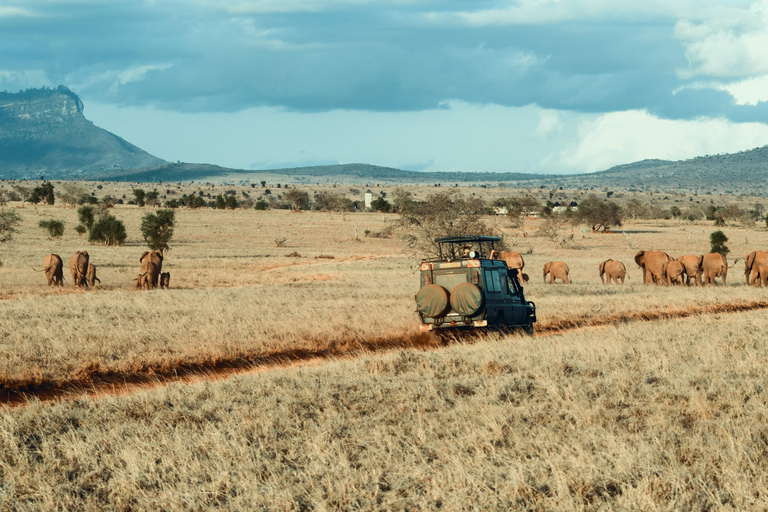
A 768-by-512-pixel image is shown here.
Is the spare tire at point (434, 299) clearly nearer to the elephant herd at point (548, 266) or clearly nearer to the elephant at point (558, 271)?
the elephant herd at point (548, 266)

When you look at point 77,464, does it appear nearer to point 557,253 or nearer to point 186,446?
point 186,446

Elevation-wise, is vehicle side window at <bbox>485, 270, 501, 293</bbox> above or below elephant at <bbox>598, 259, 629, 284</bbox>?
above

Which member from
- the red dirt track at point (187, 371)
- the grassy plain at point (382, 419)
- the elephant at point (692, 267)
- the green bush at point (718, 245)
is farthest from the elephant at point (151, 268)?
the green bush at point (718, 245)

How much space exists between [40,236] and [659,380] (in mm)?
56233

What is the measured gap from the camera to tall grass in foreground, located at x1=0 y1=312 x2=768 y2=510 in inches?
229

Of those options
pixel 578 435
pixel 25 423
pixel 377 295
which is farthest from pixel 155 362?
pixel 377 295

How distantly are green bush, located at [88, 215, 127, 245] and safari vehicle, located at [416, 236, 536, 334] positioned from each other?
139 ft

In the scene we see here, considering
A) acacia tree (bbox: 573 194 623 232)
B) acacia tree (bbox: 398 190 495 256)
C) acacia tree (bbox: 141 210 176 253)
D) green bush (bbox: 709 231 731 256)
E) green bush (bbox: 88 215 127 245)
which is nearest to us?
acacia tree (bbox: 398 190 495 256)

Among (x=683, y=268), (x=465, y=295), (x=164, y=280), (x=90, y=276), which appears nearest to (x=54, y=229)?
(x=90, y=276)

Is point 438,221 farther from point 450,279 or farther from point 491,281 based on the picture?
point 450,279

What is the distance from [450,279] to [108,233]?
4367cm

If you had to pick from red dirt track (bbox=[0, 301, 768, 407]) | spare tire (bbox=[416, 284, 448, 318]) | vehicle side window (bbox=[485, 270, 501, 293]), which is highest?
vehicle side window (bbox=[485, 270, 501, 293])

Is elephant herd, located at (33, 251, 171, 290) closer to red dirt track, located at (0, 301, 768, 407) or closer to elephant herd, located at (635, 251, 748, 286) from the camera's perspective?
red dirt track, located at (0, 301, 768, 407)

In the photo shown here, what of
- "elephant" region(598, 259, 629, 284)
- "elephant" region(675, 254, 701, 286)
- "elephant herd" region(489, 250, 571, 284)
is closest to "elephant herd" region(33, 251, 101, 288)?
"elephant herd" region(489, 250, 571, 284)
